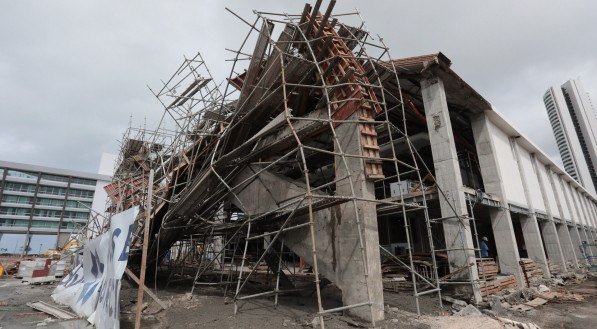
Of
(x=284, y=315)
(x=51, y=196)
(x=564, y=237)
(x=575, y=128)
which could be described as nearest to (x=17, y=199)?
(x=51, y=196)

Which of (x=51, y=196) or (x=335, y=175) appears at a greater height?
(x=51, y=196)

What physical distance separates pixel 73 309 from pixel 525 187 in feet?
67.9

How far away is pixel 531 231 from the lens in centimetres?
1641

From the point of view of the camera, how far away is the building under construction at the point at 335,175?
25.1 ft

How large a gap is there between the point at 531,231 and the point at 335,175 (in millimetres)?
13766

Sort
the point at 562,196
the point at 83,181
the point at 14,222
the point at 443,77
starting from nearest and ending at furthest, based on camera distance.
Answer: the point at 443,77 < the point at 562,196 < the point at 14,222 < the point at 83,181

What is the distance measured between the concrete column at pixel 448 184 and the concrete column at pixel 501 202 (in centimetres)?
339

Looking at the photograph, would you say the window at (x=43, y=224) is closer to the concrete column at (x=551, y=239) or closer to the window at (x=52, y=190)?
the window at (x=52, y=190)

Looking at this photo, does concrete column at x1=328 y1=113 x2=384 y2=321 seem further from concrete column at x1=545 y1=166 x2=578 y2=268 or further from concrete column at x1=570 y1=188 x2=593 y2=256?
concrete column at x1=570 y1=188 x2=593 y2=256

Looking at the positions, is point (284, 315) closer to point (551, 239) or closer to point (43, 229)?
point (551, 239)

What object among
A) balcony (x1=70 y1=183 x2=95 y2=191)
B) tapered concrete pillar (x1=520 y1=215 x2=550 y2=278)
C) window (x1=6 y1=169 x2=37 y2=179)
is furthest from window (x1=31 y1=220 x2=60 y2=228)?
tapered concrete pillar (x1=520 y1=215 x2=550 y2=278)

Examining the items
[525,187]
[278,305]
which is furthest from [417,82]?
[278,305]

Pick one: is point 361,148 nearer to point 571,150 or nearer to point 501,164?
point 501,164

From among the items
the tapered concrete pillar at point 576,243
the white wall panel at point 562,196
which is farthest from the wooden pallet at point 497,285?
the tapered concrete pillar at point 576,243
